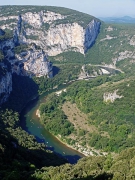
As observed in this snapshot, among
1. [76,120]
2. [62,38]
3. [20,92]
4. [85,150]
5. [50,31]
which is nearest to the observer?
[85,150]

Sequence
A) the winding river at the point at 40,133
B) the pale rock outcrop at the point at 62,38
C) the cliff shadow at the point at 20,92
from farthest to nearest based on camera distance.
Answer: the pale rock outcrop at the point at 62,38 → the cliff shadow at the point at 20,92 → the winding river at the point at 40,133

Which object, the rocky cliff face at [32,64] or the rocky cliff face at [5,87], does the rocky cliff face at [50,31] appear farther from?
the rocky cliff face at [5,87]

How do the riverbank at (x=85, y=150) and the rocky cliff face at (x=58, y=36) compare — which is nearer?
the riverbank at (x=85, y=150)

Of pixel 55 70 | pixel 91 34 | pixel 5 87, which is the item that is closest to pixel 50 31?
pixel 91 34

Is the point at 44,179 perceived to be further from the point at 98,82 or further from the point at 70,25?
the point at 70,25

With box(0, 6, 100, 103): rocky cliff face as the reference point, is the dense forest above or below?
below

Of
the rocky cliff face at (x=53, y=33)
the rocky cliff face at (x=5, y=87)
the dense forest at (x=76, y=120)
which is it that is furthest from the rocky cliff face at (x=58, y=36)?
the rocky cliff face at (x=5, y=87)

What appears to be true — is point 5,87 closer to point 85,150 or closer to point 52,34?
point 85,150

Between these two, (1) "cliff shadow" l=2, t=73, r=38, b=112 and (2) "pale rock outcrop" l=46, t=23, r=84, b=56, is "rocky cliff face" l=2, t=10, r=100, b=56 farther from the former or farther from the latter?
(1) "cliff shadow" l=2, t=73, r=38, b=112

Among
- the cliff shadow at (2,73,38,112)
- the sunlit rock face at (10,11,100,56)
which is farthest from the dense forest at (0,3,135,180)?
the sunlit rock face at (10,11,100,56)
